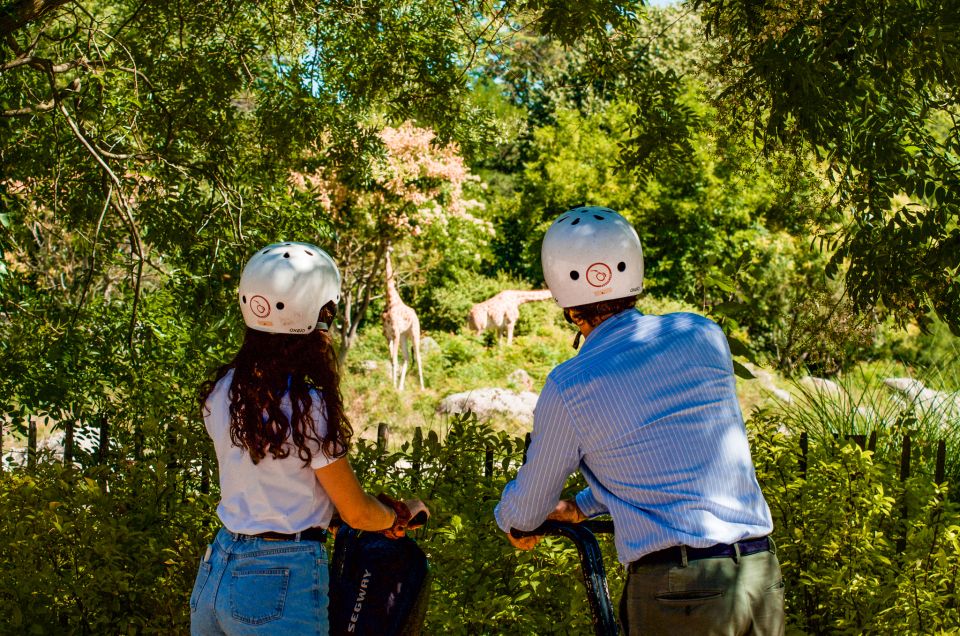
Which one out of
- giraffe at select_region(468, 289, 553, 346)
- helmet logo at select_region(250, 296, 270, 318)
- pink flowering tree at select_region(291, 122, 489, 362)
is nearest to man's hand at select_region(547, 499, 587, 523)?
helmet logo at select_region(250, 296, 270, 318)

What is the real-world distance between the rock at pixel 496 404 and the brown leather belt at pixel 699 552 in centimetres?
1030

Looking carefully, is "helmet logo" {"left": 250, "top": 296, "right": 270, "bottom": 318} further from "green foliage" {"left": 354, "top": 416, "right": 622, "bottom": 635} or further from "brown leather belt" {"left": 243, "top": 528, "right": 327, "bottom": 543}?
"green foliage" {"left": 354, "top": 416, "right": 622, "bottom": 635}

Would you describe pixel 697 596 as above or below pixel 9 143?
below

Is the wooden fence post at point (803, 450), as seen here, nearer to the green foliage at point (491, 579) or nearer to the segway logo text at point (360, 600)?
the green foliage at point (491, 579)

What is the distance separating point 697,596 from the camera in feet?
7.17

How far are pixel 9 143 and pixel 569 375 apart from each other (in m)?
4.85

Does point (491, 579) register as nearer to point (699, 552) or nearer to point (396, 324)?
point (699, 552)

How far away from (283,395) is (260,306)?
0.89 feet

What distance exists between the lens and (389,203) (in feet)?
49.2

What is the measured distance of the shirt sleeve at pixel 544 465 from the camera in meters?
2.26

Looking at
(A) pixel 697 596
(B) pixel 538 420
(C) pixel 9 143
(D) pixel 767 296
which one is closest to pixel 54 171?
(C) pixel 9 143

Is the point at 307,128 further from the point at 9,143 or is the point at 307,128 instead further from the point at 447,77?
the point at 9,143

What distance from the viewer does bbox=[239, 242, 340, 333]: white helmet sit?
8.24 ft

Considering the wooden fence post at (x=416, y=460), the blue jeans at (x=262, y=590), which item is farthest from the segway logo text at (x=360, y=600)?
the wooden fence post at (x=416, y=460)
